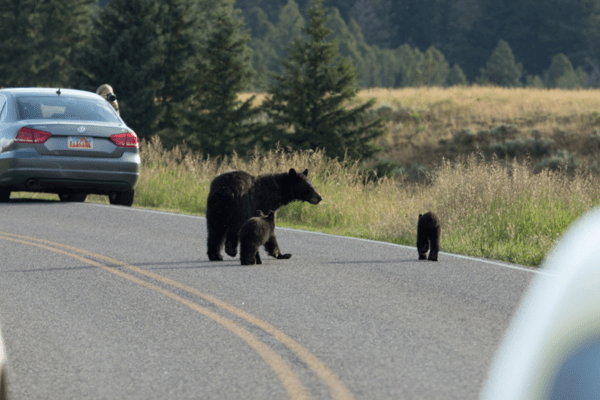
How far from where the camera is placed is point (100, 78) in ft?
169

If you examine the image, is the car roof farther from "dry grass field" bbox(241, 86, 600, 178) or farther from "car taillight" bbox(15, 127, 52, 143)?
"dry grass field" bbox(241, 86, 600, 178)

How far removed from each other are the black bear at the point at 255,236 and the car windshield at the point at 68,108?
6.23 metres

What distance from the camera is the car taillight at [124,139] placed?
15500 mm

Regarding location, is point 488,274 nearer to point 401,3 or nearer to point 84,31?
point 84,31

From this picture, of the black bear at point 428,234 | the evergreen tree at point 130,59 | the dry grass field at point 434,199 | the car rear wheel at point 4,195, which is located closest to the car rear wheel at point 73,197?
the dry grass field at point 434,199

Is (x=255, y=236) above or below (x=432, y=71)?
below

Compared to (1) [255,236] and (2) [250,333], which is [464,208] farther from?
(2) [250,333]

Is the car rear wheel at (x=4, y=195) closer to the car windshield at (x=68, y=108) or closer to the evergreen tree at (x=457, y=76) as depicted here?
the car windshield at (x=68, y=108)

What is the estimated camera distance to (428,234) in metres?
11.2

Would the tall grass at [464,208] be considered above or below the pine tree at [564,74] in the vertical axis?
below

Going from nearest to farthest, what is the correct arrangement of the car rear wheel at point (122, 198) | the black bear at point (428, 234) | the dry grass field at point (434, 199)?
1. the black bear at point (428, 234)
2. the dry grass field at point (434, 199)
3. the car rear wheel at point (122, 198)

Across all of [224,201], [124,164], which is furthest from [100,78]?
[224,201]

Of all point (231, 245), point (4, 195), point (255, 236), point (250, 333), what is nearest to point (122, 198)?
point (4, 195)

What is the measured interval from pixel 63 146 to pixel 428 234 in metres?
7.06
